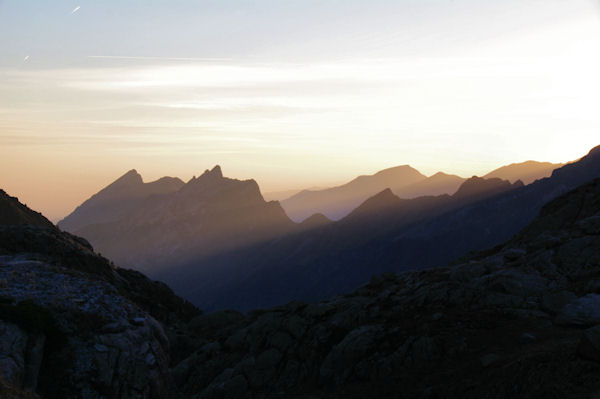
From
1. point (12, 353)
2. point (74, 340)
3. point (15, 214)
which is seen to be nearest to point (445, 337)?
point (74, 340)

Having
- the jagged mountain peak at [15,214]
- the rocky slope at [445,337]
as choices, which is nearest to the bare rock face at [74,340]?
the rocky slope at [445,337]

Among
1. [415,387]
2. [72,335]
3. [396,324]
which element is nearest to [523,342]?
[415,387]

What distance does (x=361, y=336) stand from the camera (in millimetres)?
38969

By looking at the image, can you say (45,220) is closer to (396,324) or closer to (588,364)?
(396,324)

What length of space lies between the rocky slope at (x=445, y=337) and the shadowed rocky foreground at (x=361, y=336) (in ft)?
0.35

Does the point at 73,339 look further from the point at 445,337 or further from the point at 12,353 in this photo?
the point at 445,337

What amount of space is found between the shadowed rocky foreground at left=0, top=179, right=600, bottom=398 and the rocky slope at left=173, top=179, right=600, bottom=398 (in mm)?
107

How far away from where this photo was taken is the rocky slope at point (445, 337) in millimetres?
26266

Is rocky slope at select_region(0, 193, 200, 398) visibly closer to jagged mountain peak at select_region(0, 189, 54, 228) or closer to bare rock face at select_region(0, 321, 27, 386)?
bare rock face at select_region(0, 321, 27, 386)

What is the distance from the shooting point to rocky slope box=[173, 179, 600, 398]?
1034 inches

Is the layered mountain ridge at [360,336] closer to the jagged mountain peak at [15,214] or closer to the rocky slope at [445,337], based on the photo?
the rocky slope at [445,337]

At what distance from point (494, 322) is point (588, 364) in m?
11.1

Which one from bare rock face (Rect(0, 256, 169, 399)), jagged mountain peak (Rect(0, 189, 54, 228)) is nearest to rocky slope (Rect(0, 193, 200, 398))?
bare rock face (Rect(0, 256, 169, 399))

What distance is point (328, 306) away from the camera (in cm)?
4762
